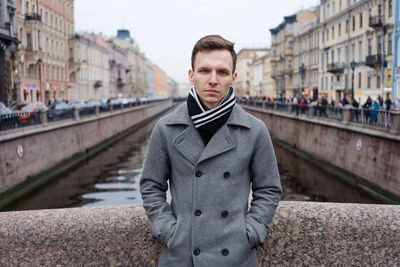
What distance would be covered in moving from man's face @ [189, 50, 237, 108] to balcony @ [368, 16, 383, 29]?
32.1 m

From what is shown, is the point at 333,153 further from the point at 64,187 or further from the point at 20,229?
the point at 20,229

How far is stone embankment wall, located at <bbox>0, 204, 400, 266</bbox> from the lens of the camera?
302 centimetres

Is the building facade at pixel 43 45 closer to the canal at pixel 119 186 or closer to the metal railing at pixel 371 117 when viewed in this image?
the canal at pixel 119 186

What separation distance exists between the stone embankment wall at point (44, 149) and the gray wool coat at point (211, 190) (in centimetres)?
1328

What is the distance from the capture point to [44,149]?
64.5 ft

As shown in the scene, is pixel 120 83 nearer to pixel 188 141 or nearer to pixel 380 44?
pixel 380 44

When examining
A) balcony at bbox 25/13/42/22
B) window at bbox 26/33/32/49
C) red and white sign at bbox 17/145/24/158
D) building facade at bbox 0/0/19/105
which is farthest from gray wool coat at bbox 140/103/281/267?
window at bbox 26/33/32/49

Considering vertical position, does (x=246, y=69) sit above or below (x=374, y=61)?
above

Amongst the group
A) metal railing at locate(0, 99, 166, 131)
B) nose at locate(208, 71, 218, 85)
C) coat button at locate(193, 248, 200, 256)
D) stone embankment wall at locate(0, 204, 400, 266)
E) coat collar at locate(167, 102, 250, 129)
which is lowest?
stone embankment wall at locate(0, 204, 400, 266)

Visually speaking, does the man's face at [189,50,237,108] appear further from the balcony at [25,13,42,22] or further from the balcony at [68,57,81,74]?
the balcony at [68,57,81,74]

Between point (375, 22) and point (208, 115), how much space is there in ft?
107

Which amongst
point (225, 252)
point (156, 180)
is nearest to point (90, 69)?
point (156, 180)

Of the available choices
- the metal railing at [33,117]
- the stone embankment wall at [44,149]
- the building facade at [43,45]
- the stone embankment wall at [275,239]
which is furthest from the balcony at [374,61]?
the stone embankment wall at [275,239]

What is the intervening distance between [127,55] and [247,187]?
322ft
